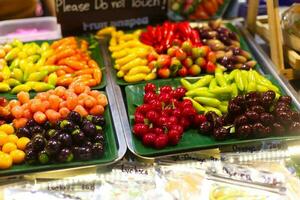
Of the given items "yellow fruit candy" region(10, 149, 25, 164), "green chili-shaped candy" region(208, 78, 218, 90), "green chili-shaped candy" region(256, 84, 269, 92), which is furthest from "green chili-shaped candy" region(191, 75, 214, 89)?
"yellow fruit candy" region(10, 149, 25, 164)

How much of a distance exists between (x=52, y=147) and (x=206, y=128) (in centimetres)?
67

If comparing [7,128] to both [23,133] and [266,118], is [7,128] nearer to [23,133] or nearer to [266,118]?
[23,133]

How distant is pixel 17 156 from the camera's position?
5.77 feet

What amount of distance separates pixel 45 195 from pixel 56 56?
3.13 feet

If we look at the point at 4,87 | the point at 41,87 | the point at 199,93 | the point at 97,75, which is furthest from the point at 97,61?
the point at 199,93

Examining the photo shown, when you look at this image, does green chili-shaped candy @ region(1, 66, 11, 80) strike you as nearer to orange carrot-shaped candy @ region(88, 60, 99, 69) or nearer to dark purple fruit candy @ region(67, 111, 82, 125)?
orange carrot-shaped candy @ region(88, 60, 99, 69)

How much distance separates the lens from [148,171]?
184 cm

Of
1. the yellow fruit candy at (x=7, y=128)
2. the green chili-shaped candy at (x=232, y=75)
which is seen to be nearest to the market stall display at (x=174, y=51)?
the green chili-shaped candy at (x=232, y=75)

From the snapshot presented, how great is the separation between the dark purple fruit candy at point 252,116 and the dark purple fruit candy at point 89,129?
2.19 feet

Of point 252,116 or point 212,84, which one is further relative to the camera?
point 212,84

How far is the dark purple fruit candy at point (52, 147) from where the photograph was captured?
173 centimetres

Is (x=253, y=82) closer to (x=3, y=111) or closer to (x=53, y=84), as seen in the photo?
(x=53, y=84)

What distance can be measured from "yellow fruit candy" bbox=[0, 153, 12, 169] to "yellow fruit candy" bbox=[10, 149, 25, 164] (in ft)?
0.06

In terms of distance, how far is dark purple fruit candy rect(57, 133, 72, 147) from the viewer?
5.78ft
